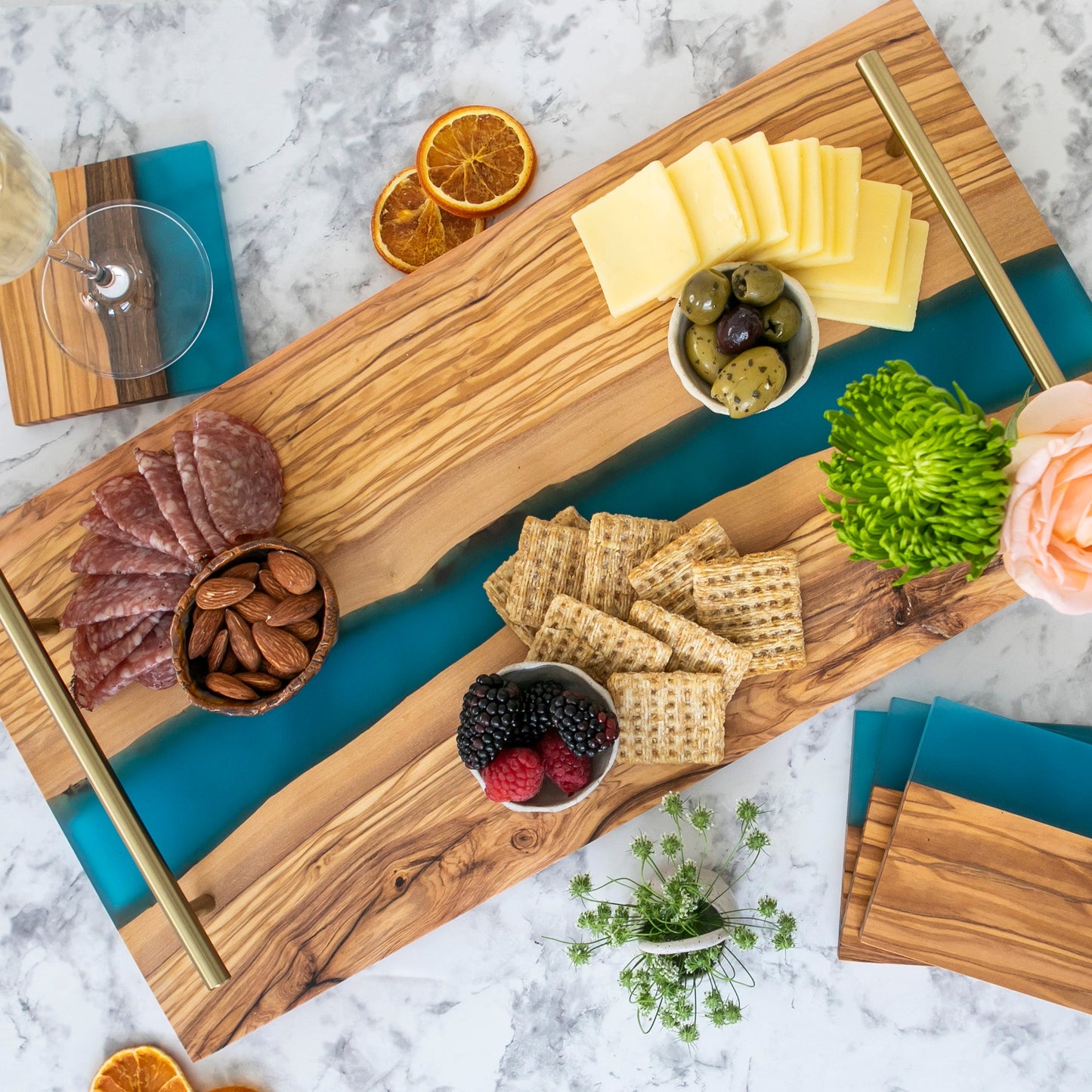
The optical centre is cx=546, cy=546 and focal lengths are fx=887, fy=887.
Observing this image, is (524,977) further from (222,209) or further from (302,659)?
(222,209)

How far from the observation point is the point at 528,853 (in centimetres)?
130

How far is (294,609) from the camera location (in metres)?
1.21

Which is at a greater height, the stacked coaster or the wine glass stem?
the wine glass stem

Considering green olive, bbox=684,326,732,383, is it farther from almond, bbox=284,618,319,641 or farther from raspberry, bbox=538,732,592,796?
almond, bbox=284,618,319,641

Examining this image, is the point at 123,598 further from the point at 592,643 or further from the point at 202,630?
the point at 592,643

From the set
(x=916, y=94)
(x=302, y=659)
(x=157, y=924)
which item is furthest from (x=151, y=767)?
(x=916, y=94)

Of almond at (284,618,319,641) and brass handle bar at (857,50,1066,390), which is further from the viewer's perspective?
almond at (284,618,319,641)

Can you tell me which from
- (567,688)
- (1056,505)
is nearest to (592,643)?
(567,688)

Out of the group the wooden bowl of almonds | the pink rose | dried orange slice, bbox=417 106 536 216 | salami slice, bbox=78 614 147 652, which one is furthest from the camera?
dried orange slice, bbox=417 106 536 216

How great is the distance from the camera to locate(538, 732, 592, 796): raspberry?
3.70ft

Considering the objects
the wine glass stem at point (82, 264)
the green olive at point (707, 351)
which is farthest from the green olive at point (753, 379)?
the wine glass stem at point (82, 264)

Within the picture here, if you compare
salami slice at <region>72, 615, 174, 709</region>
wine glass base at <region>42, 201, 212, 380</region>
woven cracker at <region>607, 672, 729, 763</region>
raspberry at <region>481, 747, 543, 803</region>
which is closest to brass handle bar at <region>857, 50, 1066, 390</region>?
woven cracker at <region>607, 672, 729, 763</region>

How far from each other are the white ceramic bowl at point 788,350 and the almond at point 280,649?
0.64 meters

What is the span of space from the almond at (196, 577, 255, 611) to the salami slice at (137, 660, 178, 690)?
0.16 m
